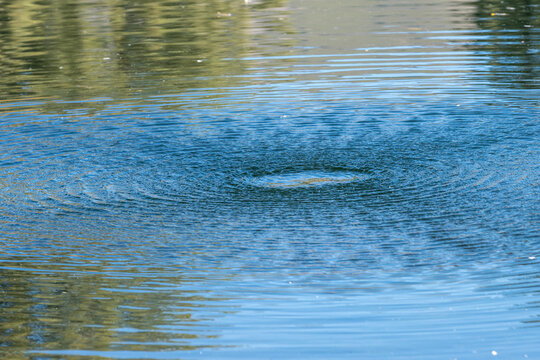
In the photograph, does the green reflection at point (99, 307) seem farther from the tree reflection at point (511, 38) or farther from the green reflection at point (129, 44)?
the tree reflection at point (511, 38)

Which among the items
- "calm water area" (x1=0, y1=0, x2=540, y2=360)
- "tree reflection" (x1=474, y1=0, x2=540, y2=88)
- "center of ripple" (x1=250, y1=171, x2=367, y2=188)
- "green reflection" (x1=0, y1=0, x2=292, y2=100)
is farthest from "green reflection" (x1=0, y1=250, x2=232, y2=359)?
"tree reflection" (x1=474, y1=0, x2=540, y2=88)

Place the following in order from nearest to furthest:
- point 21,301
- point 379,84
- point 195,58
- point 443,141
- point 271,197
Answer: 1. point 21,301
2. point 271,197
3. point 443,141
4. point 379,84
5. point 195,58

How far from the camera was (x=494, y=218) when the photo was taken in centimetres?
938

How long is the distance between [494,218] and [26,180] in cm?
594

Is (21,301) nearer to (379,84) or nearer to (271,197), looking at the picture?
(271,197)

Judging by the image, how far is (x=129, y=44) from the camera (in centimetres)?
2312

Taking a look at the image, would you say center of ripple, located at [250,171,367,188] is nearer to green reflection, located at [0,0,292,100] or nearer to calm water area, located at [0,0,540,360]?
calm water area, located at [0,0,540,360]

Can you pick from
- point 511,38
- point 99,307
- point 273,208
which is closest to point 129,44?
point 511,38

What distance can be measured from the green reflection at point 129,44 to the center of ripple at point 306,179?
20.5 feet

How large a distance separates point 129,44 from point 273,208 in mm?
14246

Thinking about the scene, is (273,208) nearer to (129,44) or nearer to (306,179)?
(306,179)

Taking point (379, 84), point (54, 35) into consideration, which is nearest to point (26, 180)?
point (379, 84)

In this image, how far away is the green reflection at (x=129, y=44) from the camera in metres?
17.8

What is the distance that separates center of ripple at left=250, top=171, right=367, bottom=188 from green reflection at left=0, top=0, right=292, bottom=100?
624 centimetres
